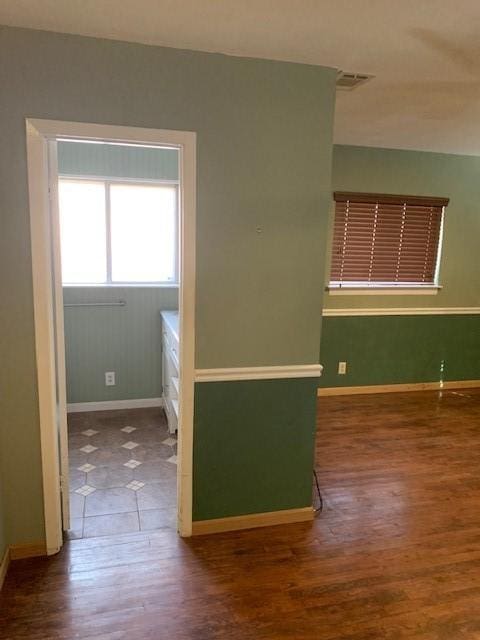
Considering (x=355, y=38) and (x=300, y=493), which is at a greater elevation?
(x=355, y=38)

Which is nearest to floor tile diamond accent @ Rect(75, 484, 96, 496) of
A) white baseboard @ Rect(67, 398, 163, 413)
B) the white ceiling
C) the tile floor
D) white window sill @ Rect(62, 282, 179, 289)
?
the tile floor

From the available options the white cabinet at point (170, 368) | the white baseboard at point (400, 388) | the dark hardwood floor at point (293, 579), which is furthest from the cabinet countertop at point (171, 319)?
the white baseboard at point (400, 388)

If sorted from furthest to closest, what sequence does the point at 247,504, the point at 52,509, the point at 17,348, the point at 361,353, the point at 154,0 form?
the point at 361,353 < the point at 247,504 < the point at 52,509 < the point at 17,348 < the point at 154,0

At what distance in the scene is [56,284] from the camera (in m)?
2.13

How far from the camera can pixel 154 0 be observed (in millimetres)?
1557

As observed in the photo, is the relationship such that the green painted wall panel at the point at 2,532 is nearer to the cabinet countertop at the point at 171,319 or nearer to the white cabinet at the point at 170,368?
the white cabinet at the point at 170,368

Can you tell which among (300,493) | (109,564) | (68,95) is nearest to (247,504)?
(300,493)

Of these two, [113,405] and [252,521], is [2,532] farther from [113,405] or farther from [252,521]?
[113,405]

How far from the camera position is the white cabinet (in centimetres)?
329

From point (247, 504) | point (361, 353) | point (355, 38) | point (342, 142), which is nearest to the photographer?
point (355, 38)

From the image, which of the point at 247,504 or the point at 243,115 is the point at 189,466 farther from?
the point at 243,115

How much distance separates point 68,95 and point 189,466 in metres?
1.85

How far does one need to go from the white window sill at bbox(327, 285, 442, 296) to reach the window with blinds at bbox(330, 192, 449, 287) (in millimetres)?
52

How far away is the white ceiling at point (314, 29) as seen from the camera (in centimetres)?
159
